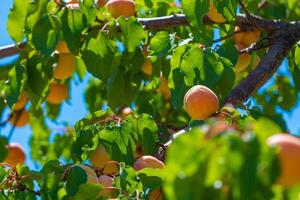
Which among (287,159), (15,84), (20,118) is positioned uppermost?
(287,159)

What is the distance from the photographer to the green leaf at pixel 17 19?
7.09ft

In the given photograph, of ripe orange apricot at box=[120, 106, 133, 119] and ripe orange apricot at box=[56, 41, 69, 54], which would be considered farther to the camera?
ripe orange apricot at box=[120, 106, 133, 119]

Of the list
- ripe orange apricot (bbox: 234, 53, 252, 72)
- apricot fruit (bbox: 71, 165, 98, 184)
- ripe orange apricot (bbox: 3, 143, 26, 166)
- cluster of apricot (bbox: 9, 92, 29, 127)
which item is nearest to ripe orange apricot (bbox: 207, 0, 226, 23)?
ripe orange apricot (bbox: 234, 53, 252, 72)

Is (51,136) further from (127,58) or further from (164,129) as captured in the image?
(164,129)

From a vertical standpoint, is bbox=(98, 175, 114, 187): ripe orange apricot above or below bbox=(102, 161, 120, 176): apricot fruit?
above

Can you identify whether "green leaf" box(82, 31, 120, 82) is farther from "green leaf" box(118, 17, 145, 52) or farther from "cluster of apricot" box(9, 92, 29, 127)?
"cluster of apricot" box(9, 92, 29, 127)

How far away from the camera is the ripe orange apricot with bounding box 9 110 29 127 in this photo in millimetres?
2961

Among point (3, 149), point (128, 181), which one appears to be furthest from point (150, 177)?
point (3, 149)

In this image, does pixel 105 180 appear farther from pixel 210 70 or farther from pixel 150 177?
pixel 210 70

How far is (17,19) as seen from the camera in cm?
218

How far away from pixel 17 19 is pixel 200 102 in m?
0.68

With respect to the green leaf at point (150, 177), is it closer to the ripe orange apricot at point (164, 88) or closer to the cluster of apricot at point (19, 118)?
the ripe orange apricot at point (164, 88)

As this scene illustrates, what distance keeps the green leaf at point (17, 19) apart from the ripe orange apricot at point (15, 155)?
0.53 meters

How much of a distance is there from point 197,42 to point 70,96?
975 millimetres
